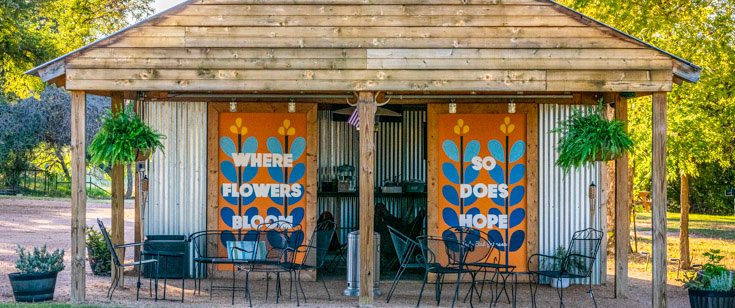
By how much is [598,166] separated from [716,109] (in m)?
3.50

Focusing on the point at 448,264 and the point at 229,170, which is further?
the point at 229,170

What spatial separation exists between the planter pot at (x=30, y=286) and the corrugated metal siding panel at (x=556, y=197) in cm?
631

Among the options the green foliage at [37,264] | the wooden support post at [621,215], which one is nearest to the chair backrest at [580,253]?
the wooden support post at [621,215]

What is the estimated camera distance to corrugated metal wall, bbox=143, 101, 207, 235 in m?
10.5

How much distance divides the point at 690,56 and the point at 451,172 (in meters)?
4.32

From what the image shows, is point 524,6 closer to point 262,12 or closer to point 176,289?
point 262,12

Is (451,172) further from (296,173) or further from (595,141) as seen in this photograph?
(595,141)

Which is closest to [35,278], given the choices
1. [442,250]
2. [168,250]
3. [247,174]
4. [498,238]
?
[168,250]

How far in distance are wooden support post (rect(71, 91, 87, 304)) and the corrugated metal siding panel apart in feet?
19.4

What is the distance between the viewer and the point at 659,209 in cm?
793

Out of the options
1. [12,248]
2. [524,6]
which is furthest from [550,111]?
[12,248]

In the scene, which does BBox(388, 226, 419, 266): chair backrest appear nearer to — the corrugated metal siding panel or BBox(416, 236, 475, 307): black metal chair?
BBox(416, 236, 475, 307): black metal chair

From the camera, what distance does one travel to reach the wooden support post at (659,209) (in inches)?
309

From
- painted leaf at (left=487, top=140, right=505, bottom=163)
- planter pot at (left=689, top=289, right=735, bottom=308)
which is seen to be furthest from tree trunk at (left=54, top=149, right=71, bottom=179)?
planter pot at (left=689, top=289, right=735, bottom=308)
